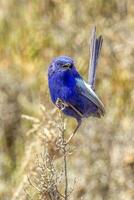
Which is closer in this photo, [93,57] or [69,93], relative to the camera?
[69,93]

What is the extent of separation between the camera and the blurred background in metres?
7.47

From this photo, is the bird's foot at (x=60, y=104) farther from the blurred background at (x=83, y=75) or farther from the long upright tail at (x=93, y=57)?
the blurred background at (x=83, y=75)

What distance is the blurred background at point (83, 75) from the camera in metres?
7.47

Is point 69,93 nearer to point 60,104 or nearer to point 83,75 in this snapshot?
point 60,104

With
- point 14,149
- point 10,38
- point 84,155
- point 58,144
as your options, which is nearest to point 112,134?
point 84,155

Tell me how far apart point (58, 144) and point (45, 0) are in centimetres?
443

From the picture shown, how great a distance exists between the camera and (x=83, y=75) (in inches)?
304

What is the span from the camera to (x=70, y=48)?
26.8 ft

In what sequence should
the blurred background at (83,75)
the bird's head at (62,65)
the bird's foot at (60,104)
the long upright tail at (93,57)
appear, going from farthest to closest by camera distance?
the blurred background at (83,75) → the long upright tail at (93,57) → the bird's head at (62,65) → the bird's foot at (60,104)

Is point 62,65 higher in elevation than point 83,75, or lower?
higher

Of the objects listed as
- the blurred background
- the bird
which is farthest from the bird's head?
the blurred background

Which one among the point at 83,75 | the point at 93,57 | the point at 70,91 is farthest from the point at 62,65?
the point at 83,75

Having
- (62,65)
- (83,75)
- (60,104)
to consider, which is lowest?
(83,75)

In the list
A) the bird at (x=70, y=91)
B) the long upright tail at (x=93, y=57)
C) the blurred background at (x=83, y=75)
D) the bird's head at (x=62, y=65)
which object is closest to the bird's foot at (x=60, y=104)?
the bird at (x=70, y=91)
